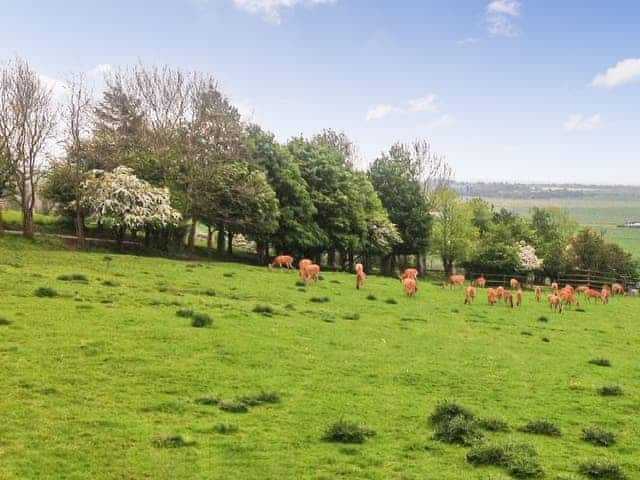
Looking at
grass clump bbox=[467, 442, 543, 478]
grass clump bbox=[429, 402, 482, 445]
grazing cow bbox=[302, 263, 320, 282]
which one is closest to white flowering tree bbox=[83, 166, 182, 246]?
grazing cow bbox=[302, 263, 320, 282]

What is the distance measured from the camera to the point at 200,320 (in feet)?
66.2

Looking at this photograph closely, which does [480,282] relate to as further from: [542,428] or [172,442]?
[172,442]

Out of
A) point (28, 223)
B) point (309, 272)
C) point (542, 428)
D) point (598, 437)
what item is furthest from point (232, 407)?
point (28, 223)

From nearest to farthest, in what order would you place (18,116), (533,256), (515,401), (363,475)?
(363,475) < (515,401) < (18,116) < (533,256)

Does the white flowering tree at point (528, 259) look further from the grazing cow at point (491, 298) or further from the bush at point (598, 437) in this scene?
the bush at point (598, 437)

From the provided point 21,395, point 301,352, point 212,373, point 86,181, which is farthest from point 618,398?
point 86,181

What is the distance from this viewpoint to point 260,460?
9.95 m

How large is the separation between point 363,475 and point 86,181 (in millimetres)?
40364

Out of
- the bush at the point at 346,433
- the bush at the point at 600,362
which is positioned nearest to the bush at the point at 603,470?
the bush at the point at 346,433

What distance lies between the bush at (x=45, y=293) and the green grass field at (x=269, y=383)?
28 centimetres

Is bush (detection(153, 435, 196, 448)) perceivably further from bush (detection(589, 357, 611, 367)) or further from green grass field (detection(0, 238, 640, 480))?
bush (detection(589, 357, 611, 367))

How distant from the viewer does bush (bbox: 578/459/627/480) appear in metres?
10.0

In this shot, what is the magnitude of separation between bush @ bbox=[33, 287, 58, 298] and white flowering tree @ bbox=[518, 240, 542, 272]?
65.2m

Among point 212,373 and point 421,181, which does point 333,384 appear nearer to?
→ point 212,373
